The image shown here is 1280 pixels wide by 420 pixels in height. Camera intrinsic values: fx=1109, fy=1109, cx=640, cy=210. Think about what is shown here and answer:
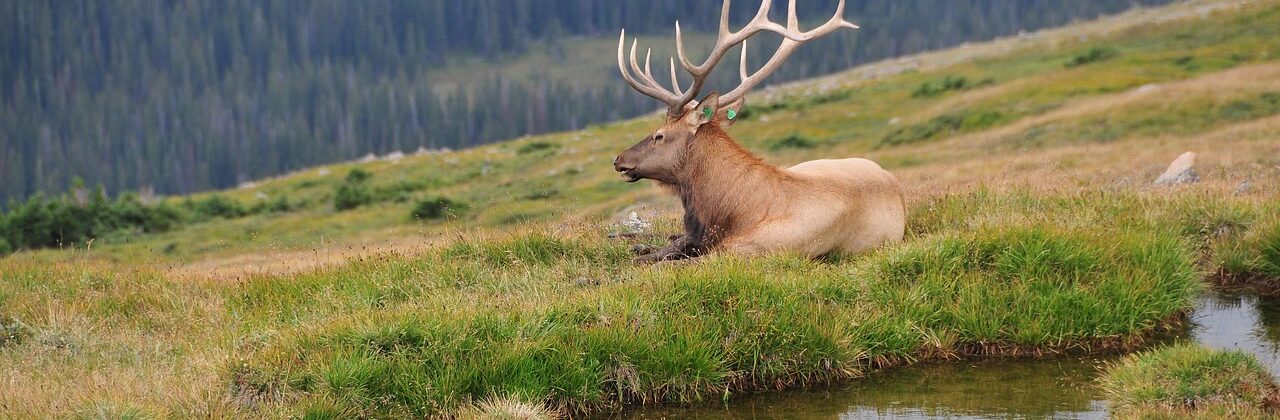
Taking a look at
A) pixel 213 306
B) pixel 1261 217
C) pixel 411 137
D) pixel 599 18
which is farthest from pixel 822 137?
pixel 599 18

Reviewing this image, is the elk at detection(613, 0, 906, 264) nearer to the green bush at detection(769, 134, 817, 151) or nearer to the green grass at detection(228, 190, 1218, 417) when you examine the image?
the green grass at detection(228, 190, 1218, 417)

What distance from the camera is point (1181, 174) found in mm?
16062

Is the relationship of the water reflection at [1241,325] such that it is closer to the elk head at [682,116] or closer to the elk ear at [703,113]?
the elk head at [682,116]

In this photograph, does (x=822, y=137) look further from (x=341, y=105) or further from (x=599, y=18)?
(x=599, y=18)

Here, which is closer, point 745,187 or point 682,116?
point 745,187

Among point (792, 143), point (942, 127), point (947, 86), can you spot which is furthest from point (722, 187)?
point (947, 86)

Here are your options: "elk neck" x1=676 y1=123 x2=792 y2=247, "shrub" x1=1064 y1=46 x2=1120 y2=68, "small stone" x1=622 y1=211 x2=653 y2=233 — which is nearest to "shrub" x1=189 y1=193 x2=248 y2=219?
"small stone" x1=622 y1=211 x2=653 y2=233

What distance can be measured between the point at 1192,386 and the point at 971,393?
1.35 metres

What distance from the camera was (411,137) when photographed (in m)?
108

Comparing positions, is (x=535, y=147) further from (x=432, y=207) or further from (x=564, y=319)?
(x=564, y=319)

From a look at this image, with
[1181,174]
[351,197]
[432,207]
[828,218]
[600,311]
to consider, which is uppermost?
[828,218]

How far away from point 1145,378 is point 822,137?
3695 cm

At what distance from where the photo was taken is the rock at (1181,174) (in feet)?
51.1

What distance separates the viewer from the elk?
10102mm
